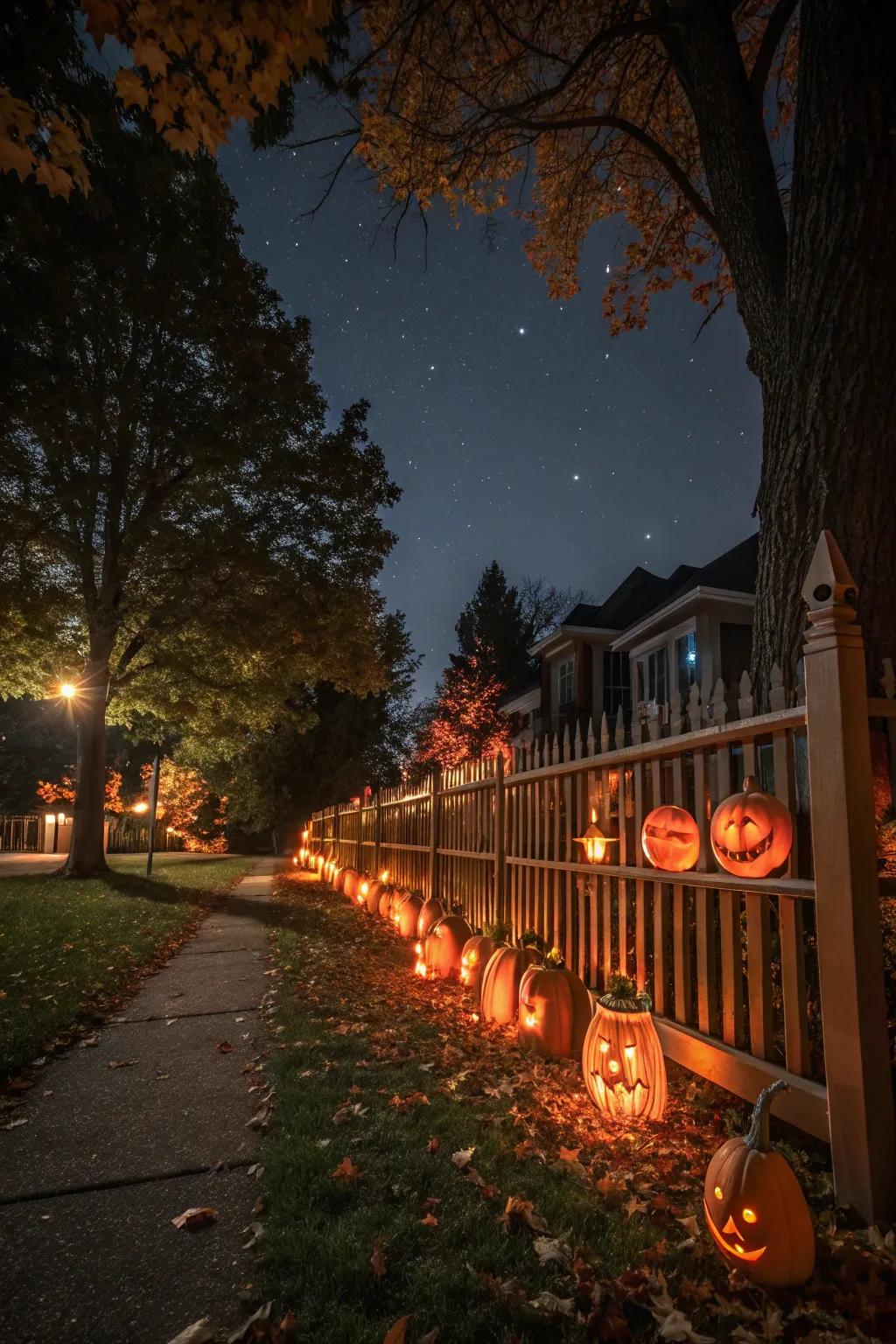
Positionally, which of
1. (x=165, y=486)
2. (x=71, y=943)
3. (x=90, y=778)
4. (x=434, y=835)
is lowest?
(x=71, y=943)

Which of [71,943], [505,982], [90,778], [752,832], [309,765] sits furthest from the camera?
[309,765]

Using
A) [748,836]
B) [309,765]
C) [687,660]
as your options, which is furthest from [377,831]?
[309,765]

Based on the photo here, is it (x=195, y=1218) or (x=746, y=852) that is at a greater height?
(x=746, y=852)

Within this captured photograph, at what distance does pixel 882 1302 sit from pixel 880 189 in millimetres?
5355

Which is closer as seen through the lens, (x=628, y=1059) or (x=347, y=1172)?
(x=347, y=1172)

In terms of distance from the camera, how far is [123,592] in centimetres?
1513

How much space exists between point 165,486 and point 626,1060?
15304 millimetres

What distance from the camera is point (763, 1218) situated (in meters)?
2.00

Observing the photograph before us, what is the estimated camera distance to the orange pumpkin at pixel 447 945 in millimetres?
5844

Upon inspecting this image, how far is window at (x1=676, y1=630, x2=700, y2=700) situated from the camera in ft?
58.5

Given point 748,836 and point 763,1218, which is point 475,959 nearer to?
point 748,836

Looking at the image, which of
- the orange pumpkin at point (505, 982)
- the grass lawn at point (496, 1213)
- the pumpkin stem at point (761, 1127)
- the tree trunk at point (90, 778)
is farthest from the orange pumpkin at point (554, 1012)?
the tree trunk at point (90, 778)

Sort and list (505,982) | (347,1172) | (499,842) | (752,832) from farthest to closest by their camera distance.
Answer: (499,842)
(505,982)
(752,832)
(347,1172)

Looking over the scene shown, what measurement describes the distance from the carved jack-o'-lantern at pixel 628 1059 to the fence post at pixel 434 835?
4.66m
